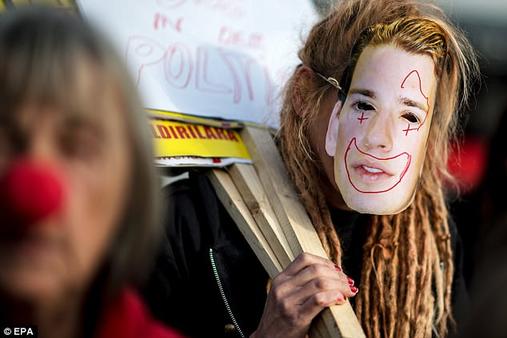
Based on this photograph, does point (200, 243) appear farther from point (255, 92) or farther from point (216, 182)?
point (255, 92)

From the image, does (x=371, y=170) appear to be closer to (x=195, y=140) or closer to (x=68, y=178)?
(x=195, y=140)

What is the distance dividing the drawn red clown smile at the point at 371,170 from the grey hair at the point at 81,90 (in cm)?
76

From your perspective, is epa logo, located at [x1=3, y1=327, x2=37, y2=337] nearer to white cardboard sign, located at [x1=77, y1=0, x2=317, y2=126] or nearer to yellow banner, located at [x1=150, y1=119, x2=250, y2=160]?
yellow banner, located at [x1=150, y1=119, x2=250, y2=160]

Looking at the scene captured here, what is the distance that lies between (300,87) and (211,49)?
364 millimetres

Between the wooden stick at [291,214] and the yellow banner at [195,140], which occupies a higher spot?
the yellow banner at [195,140]

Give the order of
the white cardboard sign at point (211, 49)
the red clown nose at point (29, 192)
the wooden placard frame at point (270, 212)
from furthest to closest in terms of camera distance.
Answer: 1. the white cardboard sign at point (211, 49)
2. the wooden placard frame at point (270, 212)
3. the red clown nose at point (29, 192)

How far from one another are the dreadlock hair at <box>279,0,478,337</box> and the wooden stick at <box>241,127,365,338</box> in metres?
0.03

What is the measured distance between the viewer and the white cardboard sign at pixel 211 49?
1989 mm

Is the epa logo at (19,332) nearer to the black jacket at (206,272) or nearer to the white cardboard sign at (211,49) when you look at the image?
the black jacket at (206,272)

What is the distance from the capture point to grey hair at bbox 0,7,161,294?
3.05 feet

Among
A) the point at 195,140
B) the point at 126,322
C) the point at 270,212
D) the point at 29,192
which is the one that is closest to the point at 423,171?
the point at 270,212

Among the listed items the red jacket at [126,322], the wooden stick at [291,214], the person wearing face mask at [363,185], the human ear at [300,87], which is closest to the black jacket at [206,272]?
the person wearing face mask at [363,185]

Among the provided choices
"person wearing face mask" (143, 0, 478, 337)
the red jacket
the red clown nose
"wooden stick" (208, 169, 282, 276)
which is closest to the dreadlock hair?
"person wearing face mask" (143, 0, 478, 337)

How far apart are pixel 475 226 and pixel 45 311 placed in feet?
6.23
